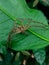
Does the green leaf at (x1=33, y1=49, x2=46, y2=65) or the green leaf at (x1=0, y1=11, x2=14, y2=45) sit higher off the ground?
the green leaf at (x1=0, y1=11, x2=14, y2=45)

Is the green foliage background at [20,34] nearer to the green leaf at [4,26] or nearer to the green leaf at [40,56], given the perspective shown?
the green leaf at [4,26]

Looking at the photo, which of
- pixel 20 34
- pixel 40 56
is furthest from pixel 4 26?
pixel 40 56

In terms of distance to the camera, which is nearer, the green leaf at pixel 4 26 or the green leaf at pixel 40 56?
Result: the green leaf at pixel 4 26

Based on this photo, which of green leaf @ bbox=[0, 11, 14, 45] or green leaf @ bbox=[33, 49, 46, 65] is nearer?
green leaf @ bbox=[0, 11, 14, 45]

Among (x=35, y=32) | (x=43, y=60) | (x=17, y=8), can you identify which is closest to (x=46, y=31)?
(x=35, y=32)

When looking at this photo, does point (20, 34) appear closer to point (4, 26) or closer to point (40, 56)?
point (4, 26)

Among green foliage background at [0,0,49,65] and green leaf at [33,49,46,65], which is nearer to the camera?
green foliage background at [0,0,49,65]

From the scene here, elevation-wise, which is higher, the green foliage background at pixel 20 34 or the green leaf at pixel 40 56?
the green foliage background at pixel 20 34

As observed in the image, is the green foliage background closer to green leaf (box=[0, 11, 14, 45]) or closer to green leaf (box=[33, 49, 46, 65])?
green leaf (box=[0, 11, 14, 45])

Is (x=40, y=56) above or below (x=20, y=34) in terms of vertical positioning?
below

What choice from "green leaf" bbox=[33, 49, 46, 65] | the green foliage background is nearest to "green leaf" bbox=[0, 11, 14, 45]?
the green foliage background

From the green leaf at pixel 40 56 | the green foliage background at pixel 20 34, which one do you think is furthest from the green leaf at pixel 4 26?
the green leaf at pixel 40 56
